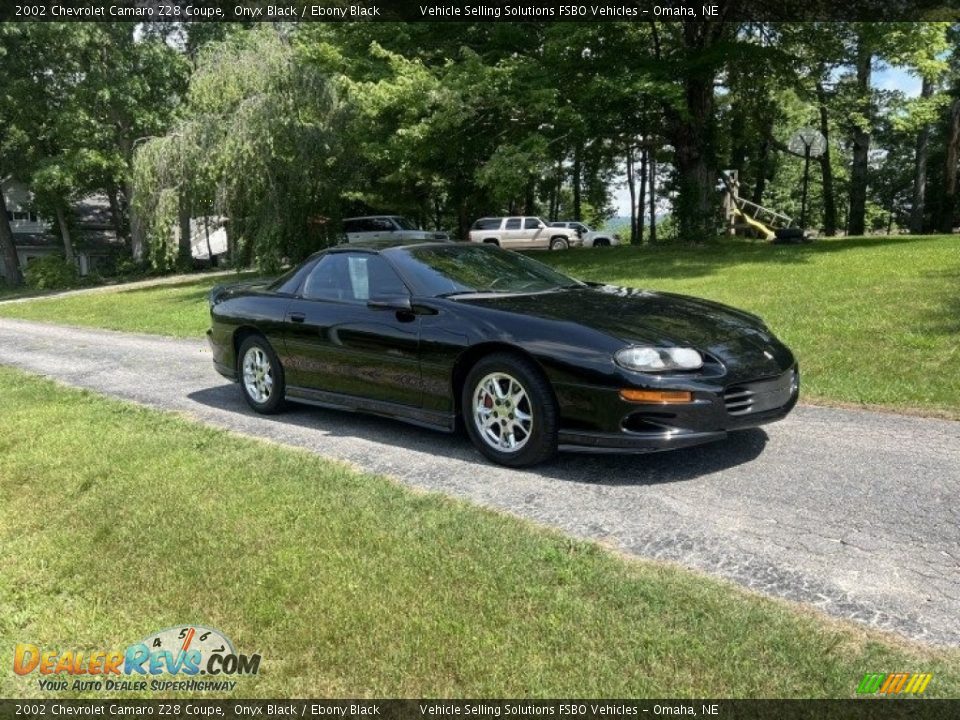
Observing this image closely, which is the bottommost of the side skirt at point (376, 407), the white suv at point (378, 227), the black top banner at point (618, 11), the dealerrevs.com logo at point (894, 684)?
the dealerrevs.com logo at point (894, 684)

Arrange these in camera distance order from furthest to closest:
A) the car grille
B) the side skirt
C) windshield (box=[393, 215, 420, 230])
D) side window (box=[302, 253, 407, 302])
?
windshield (box=[393, 215, 420, 230]), side window (box=[302, 253, 407, 302]), the side skirt, the car grille

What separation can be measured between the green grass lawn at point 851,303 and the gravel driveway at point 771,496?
0.96 m

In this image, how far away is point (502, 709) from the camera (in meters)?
2.25

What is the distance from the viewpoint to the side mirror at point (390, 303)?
16.6 ft

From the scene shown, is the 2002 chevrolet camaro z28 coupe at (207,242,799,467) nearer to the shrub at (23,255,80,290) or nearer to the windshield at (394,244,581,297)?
the windshield at (394,244,581,297)

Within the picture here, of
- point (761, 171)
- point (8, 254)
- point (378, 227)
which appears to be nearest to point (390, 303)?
point (378, 227)

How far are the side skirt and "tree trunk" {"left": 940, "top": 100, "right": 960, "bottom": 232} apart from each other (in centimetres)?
2686

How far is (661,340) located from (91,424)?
444 cm

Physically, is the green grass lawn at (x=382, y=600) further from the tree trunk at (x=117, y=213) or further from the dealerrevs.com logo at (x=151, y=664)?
the tree trunk at (x=117, y=213)

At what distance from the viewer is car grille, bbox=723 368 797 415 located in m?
4.19

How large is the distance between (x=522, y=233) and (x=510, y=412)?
2700 cm

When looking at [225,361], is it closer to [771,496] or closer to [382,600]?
[382,600]

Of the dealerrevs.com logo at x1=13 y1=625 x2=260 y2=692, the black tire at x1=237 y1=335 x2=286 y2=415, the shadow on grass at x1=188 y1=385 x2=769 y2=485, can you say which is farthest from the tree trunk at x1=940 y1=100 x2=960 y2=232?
the dealerrevs.com logo at x1=13 y1=625 x2=260 y2=692

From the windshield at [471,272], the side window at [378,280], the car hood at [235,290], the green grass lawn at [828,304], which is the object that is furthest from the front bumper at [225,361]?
the green grass lawn at [828,304]
